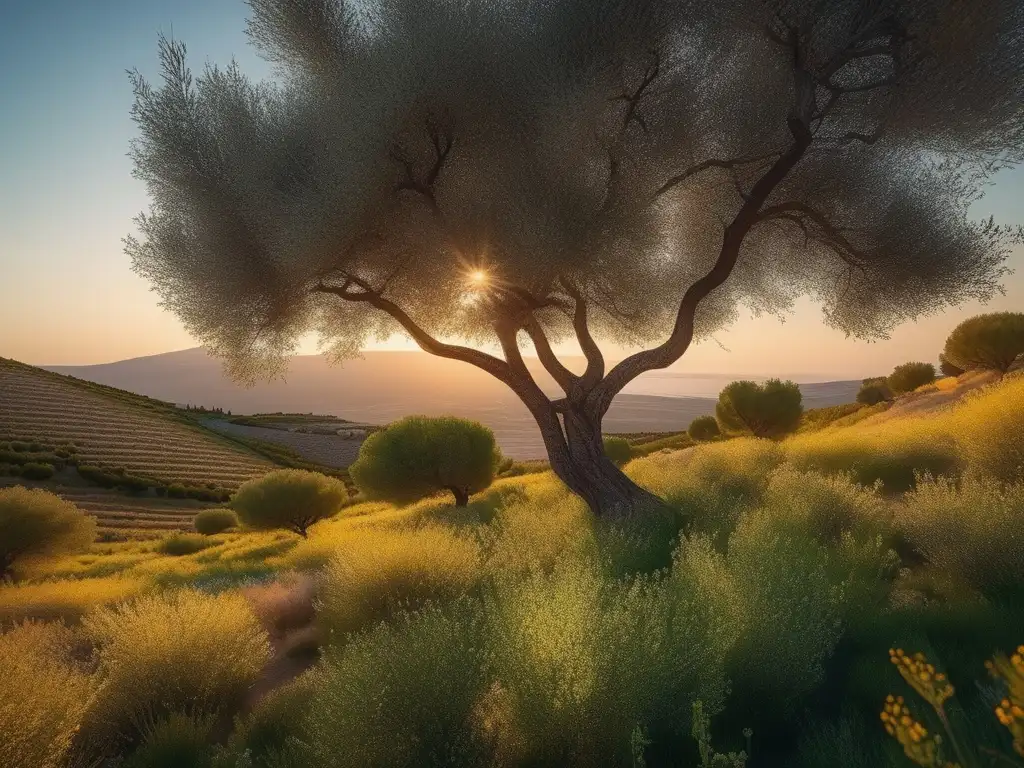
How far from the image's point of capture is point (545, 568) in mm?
8281

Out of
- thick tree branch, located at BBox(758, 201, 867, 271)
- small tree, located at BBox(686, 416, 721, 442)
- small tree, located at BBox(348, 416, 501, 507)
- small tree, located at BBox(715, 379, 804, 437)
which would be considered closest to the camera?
thick tree branch, located at BBox(758, 201, 867, 271)

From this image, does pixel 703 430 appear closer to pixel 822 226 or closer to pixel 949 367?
pixel 949 367

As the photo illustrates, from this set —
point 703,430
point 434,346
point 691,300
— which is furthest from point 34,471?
point 691,300

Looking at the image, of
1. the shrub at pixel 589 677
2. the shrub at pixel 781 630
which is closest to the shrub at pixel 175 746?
the shrub at pixel 589 677

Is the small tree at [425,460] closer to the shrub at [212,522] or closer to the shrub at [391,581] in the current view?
the shrub at [391,581]

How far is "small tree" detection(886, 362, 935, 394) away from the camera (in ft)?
129

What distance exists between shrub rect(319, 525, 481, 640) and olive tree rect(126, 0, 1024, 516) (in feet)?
12.1

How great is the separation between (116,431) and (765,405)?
2918 inches

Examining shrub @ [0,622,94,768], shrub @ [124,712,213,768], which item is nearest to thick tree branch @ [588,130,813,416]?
shrub @ [124,712,213,768]

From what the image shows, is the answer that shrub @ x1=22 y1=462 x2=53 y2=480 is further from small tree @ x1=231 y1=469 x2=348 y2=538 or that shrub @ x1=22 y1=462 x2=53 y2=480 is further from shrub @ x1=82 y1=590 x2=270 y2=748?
shrub @ x1=82 y1=590 x2=270 y2=748

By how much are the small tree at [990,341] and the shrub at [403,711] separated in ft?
95.4

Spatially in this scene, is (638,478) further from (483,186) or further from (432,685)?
(432,685)

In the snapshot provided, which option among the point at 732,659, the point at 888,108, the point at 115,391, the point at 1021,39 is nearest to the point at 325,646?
the point at 732,659

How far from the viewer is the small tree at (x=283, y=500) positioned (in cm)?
2742
